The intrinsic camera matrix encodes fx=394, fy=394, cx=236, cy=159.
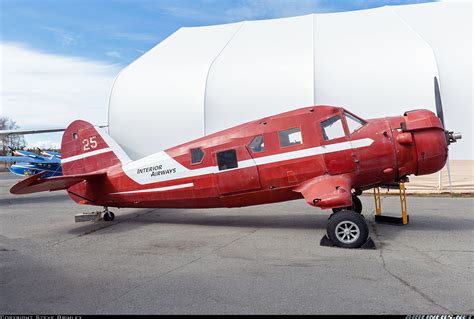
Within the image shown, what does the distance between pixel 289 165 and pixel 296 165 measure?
Answer: 15 cm

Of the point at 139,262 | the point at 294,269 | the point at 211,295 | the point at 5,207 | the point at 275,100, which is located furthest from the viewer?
the point at 275,100

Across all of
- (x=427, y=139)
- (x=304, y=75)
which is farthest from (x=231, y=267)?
(x=304, y=75)

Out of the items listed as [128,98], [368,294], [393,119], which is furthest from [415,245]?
[128,98]

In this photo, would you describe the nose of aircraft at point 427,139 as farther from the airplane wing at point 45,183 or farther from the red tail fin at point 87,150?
the airplane wing at point 45,183

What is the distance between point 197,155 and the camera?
8984 millimetres

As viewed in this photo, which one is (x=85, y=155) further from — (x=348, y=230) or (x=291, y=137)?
(x=348, y=230)

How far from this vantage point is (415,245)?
740 cm

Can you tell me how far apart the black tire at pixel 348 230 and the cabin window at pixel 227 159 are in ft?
8.18

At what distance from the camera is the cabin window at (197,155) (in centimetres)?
894

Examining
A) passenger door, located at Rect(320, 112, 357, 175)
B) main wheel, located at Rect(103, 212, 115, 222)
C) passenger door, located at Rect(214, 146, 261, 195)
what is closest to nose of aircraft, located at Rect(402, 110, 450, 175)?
passenger door, located at Rect(320, 112, 357, 175)

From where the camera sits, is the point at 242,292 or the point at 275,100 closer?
the point at 242,292

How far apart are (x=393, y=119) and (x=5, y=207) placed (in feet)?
42.9

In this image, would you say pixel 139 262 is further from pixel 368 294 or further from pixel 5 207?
pixel 5 207

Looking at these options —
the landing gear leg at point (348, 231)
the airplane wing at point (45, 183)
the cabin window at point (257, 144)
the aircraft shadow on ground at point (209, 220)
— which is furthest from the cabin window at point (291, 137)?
the airplane wing at point (45, 183)
